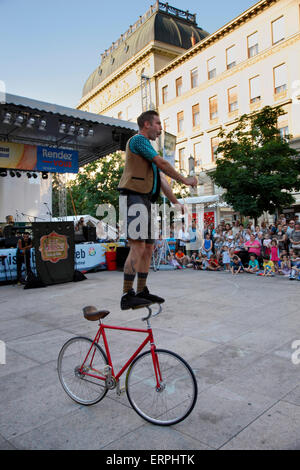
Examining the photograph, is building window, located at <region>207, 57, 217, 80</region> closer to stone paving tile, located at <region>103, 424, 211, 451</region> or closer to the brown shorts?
the brown shorts

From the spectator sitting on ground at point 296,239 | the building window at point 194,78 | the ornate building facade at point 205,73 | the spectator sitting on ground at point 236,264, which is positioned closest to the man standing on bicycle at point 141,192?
the spectator sitting on ground at point 296,239

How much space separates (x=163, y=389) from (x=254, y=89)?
3058 centimetres

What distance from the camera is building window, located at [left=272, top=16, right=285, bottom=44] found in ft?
86.9

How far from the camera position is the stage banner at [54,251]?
1023 cm

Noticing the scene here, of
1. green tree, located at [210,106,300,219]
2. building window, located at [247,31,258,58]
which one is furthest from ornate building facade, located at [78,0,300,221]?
green tree, located at [210,106,300,219]

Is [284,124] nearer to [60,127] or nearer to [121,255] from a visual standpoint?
[60,127]

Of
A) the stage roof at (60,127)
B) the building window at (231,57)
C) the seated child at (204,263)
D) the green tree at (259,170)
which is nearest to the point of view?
the stage roof at (60,127)

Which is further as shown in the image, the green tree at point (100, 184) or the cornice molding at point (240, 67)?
the green tree at point (100, 184)

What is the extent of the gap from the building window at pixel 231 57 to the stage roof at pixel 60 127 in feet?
63.8

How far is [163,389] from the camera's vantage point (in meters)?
2.70

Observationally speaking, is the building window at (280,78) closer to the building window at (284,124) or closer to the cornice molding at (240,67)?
the cornice molding at (240,67)

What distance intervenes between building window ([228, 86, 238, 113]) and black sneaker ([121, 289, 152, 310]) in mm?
30452

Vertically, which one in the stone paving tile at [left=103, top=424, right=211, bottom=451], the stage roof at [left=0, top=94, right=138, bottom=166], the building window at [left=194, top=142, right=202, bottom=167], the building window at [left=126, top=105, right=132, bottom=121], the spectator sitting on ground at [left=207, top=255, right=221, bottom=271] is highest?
the building window at [left=126, top=105, right=132, bottom=121]

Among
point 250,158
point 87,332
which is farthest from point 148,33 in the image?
point 87,332
